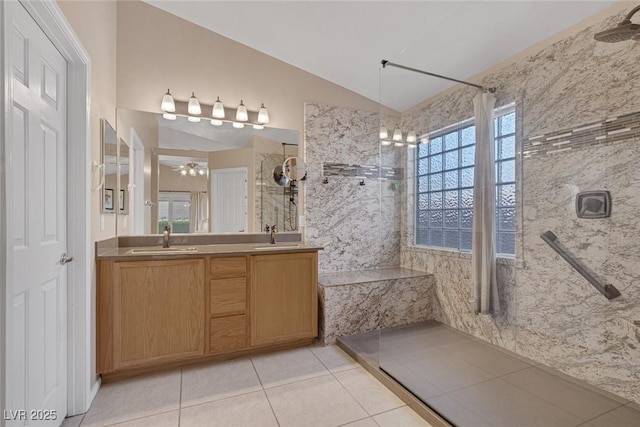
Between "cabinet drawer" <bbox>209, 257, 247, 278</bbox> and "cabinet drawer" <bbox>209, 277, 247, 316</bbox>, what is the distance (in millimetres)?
41

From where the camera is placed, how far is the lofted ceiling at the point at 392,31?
2.16 meters

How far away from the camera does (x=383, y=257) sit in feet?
11.7

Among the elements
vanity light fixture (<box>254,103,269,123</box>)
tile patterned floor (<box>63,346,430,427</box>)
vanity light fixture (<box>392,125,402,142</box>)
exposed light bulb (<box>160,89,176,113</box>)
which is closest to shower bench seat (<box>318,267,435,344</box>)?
tile patterned floor (<box>63,346,430,427</box>)

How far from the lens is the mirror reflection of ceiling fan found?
2.76 meters

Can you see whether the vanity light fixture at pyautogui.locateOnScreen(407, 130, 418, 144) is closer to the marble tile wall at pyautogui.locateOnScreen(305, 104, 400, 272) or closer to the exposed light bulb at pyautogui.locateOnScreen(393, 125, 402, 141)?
the exposed light bulb at pyautogui.locateOnScreen(393, 125, 402, 141)

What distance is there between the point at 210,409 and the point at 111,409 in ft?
1.95

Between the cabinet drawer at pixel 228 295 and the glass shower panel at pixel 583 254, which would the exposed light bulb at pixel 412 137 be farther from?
the cabinet drawer at pixel 228 295

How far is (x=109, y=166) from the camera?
85.7 inches

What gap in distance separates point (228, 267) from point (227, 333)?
0.52 m

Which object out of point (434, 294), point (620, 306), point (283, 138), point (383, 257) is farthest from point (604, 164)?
point (283, 138)

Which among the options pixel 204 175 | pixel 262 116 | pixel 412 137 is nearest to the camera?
pixel 204 175

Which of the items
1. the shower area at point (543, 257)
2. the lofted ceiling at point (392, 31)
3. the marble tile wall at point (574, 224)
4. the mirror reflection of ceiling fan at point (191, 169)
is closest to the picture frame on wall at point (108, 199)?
the mirror reflection of ceiling fan at point (191, 169)

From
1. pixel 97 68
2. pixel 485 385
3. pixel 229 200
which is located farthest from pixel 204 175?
pixel 485 385

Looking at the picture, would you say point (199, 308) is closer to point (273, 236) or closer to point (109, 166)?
point (273, 236)
